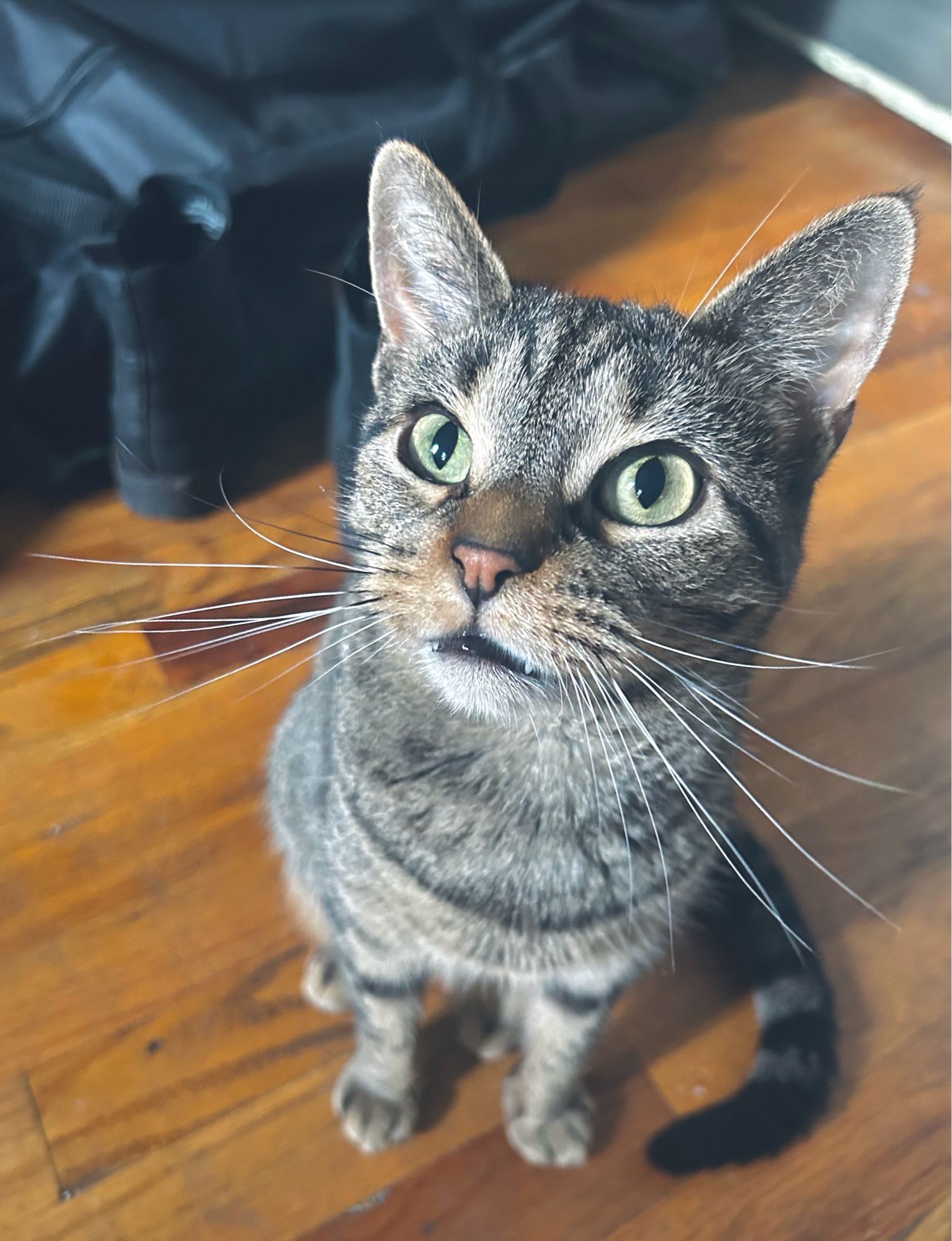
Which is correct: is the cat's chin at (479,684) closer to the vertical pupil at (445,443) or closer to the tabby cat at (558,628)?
the tabby cat at (558,628)

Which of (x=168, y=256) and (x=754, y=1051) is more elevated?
(x=168, y=256)

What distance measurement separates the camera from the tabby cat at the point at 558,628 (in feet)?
2.43

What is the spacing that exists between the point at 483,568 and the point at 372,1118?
645mm

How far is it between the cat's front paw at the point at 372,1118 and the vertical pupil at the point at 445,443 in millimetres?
658

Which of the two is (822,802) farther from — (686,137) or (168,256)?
(686,137)

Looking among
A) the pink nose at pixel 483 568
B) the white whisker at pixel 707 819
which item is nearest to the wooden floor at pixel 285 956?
the white whisker at pixel 707 819

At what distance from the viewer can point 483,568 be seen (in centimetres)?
70

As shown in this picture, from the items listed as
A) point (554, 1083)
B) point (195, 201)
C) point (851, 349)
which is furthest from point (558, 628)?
point (195, 201)

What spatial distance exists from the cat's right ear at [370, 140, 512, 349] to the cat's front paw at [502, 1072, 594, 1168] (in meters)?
0.78

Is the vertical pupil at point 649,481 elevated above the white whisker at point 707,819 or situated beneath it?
elevated above

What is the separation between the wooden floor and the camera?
1.02 metres

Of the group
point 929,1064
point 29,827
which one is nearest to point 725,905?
point 929,1064

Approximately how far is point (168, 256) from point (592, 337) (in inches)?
28.7

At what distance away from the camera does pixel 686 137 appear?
6.64 feet
